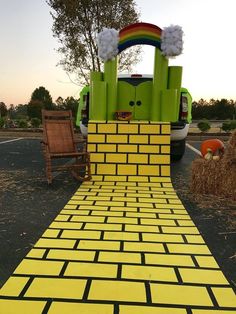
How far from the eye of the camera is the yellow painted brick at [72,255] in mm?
2701

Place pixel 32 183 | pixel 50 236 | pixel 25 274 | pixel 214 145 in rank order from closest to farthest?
pixel 25 274, pixel 50 236, pixel 32 183, pixel 214 145

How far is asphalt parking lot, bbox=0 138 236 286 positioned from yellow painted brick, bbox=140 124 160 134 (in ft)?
3.16

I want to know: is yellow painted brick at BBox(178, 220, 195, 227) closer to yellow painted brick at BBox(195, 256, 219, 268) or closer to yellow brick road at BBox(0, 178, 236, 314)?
yellow brick road at BBox(0, 178, 236, 314)

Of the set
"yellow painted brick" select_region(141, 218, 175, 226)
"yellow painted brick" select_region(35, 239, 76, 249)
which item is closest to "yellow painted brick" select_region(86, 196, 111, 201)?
Result: "yellow painted brick" select_region(141, 218, 175, 226)

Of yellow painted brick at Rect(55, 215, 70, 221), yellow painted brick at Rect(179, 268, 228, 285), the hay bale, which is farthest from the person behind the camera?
the hay bale

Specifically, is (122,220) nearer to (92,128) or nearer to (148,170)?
(148,170)

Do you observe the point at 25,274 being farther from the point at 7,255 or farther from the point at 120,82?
the point at 120,82

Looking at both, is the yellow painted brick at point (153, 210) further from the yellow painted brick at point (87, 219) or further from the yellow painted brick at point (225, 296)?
the yellow painted brick at point (225, 296)

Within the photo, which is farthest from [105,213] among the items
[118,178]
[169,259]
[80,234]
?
[118,178]

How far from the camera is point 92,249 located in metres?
2.88

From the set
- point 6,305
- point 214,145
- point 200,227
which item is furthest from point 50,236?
point 214,145

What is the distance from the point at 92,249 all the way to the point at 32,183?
10.1ft

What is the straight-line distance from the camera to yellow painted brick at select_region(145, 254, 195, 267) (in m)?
2.65

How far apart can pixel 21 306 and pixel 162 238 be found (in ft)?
5.05
